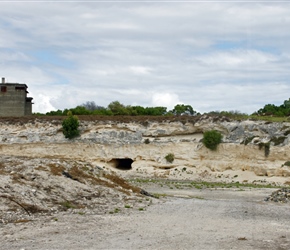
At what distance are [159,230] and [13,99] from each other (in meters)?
54.7

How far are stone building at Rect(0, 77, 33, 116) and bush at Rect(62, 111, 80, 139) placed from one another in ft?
35.2

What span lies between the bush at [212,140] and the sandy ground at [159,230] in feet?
101

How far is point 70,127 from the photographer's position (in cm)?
5862

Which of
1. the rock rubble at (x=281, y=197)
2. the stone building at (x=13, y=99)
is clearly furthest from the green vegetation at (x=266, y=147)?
the stone building at (x=13, y=99)

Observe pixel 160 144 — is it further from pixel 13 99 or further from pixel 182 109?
pixel 182 109

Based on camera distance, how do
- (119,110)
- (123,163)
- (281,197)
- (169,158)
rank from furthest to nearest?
(119,110)
(123,163)
(169,158)
(281,197)

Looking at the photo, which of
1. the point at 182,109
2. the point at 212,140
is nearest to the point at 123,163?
the point at 212,140

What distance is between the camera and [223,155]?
53.9 meters

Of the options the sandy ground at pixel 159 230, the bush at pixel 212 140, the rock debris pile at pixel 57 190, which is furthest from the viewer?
the bush at pixel 212 140

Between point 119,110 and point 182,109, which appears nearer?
point 119,110

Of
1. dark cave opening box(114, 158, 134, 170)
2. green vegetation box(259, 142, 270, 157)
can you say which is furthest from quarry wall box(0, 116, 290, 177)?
dark cave opening box(114, 158, 134, 170)

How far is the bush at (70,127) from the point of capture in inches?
2307

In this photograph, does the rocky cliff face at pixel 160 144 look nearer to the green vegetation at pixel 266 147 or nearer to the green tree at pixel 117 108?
the green vegetation at pixel 266 147

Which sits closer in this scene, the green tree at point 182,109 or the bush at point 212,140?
the bush at point 212,140
